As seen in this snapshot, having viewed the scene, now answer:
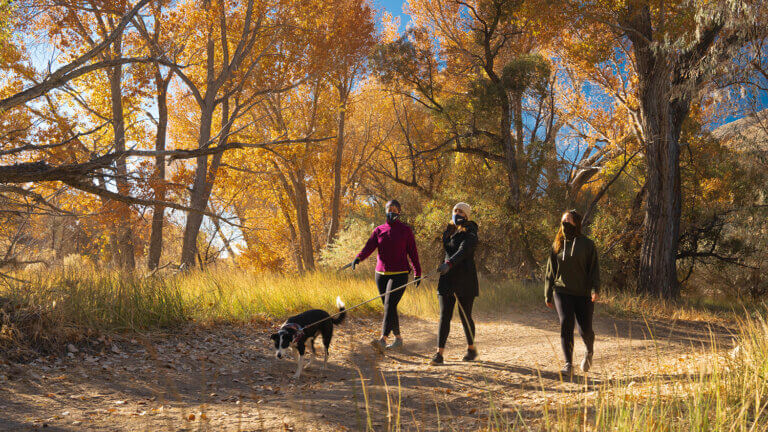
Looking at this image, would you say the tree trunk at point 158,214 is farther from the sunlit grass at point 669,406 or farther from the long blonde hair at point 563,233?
the sunlit grass at point 669,406

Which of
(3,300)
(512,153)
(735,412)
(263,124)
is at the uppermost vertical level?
(263,124)

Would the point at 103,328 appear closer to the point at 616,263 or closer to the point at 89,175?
the point at 89,175

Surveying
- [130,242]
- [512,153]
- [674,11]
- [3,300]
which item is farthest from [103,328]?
[674,11]

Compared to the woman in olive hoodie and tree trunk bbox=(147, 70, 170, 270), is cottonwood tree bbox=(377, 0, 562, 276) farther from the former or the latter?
the woman in olive hoodie

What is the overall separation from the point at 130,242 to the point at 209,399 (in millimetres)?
13875

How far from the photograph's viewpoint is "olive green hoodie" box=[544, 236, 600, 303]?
633 centimetres

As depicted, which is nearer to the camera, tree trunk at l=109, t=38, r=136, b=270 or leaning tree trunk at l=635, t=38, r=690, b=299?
tree trunk at l=109, t=38, r=136, b=270

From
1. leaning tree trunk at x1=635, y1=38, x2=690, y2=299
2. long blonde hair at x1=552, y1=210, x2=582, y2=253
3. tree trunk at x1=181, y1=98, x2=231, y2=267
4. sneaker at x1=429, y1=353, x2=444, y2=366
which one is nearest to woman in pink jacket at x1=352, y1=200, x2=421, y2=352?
sneaker at x1=429, y1=353, x2=444, y2=366

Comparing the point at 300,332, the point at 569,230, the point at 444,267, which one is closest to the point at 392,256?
the point at 444,267

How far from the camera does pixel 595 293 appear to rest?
6.36 m

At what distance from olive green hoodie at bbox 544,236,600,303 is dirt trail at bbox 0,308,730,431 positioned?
0.84m

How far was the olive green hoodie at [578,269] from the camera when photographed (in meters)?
6.33

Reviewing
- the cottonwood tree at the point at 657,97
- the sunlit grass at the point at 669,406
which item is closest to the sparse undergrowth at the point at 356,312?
the sunlit grass at the point at 669,406

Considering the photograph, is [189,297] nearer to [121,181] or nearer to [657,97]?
[121,181]
